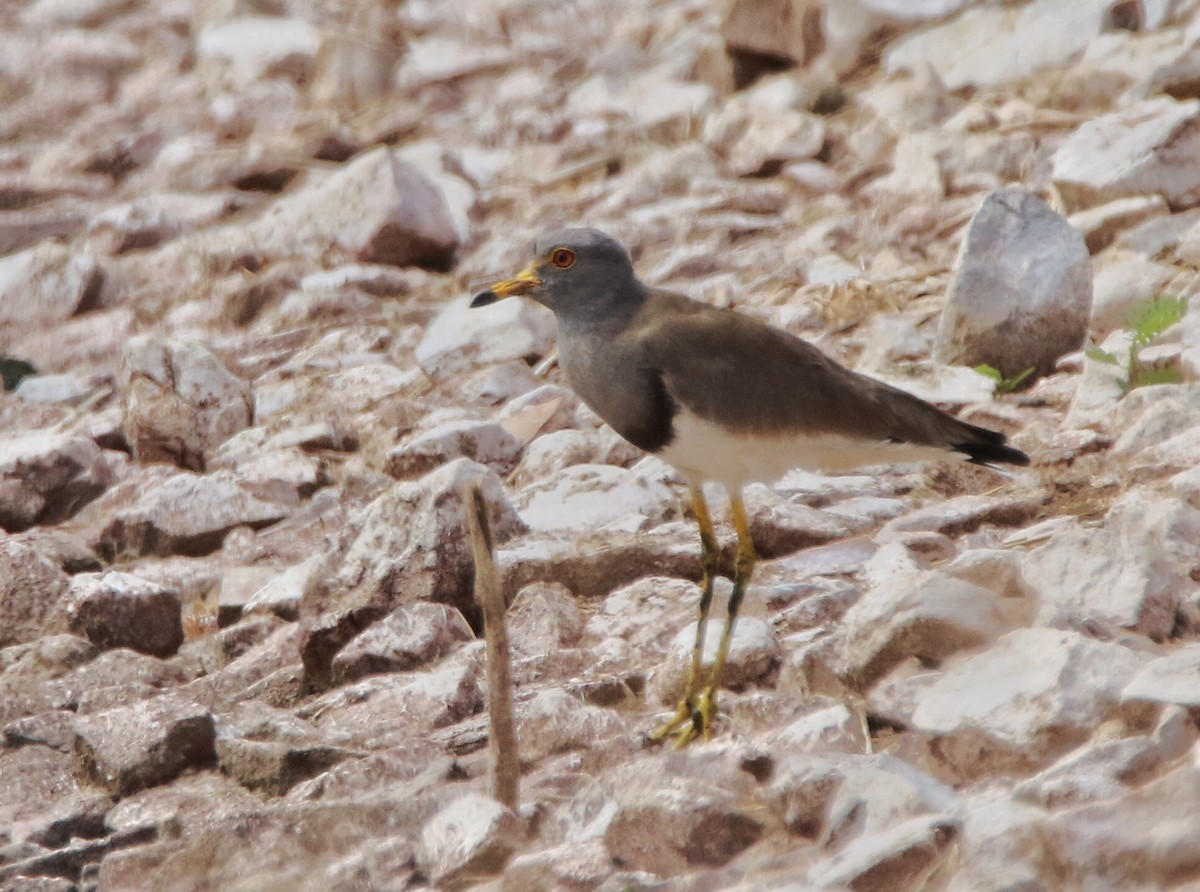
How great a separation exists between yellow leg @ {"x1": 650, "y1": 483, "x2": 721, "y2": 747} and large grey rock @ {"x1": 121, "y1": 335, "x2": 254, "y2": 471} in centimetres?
275

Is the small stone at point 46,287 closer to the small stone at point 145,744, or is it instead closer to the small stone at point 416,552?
the small stone at point 416,552

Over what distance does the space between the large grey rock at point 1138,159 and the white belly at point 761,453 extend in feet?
8.64

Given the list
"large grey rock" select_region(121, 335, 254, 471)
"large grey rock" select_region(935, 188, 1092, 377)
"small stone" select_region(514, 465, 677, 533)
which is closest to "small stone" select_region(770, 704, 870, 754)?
"small stone" select_region(514, 465, 677, 533)

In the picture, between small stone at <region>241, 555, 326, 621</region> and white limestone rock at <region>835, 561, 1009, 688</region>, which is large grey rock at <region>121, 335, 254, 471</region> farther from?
white limestone rock at <region>835, 561, 1009, 688</region>

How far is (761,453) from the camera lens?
5.02m

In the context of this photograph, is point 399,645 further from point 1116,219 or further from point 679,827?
point 1116,219

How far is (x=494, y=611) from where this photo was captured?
3.60 m

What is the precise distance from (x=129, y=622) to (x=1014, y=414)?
292cm

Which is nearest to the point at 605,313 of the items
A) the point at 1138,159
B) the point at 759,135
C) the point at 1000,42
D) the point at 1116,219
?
the point at 1116,219

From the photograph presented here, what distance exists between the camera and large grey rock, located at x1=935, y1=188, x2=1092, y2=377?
652cm

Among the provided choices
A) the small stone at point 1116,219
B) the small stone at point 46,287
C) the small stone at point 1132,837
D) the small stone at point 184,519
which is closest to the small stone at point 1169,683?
the small stone at point 1132,837

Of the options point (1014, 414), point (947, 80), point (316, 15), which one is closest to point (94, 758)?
point (1014, 414)

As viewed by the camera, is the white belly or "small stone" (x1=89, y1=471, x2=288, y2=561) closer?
the white belly

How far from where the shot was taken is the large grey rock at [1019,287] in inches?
257
